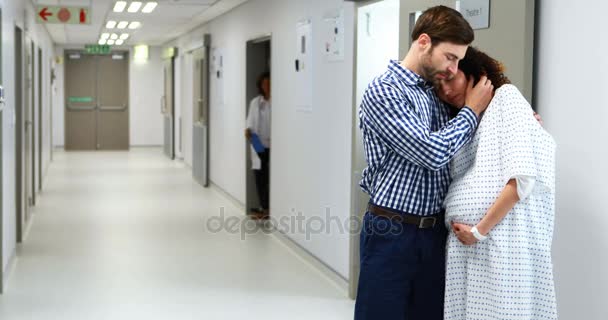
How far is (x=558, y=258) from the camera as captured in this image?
3.21 m

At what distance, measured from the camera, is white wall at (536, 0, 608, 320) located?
116 inches

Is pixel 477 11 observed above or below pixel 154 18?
below

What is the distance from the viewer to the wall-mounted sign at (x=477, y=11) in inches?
135

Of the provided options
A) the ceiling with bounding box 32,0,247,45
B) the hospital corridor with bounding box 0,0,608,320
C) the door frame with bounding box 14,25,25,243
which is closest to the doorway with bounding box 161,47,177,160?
the ceiling with bounding box 32,0,247,45

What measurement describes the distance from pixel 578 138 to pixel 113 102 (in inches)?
761

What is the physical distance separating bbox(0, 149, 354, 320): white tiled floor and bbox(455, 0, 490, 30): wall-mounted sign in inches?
95.0

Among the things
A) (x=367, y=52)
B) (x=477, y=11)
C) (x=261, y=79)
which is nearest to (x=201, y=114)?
(x=261, y=79)

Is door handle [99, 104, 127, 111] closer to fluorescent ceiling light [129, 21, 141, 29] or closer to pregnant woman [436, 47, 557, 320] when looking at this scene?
fluorescent ceiling light [129, 21, 141, 29]

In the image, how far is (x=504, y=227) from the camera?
237 cm

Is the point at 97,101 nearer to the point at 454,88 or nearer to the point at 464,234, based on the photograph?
the point at 454,88

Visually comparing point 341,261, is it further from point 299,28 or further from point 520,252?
point 520,252

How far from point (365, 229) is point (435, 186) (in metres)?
0.29

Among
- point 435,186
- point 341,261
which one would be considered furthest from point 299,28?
point 435,186

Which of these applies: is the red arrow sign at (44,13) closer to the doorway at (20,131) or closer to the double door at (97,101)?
the doorway at (20,131)
